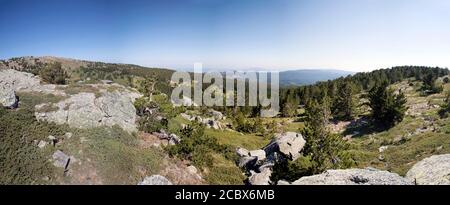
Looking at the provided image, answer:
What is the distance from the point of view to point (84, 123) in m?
34.7

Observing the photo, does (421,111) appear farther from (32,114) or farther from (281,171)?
(32,114)

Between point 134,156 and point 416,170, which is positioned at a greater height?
point 416,170

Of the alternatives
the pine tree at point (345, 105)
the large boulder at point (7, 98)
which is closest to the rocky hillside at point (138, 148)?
the large boulder at point (7, 98)

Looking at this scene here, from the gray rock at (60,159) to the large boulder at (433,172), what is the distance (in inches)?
1070

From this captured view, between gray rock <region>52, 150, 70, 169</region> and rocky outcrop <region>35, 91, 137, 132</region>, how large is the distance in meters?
6.09

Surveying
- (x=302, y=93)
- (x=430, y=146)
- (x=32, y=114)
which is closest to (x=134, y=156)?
(x=32, y=114)

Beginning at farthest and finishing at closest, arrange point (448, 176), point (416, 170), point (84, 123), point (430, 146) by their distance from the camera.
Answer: point (430, 146), point (84, 123), point (416, 170), point (448, 176)

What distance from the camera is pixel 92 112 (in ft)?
122

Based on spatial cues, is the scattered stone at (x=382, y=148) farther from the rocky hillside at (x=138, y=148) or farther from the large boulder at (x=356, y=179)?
the large boulder at (x=356, y=179)

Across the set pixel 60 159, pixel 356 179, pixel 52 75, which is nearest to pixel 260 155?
→ pixel 60 159

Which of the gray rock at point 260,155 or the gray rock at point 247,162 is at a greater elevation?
the gray rock at point 260,155

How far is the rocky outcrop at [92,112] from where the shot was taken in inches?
1345

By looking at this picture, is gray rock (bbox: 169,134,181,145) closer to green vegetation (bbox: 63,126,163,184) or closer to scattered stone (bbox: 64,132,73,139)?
green vegetation (bbox: 63,126,163,184)
